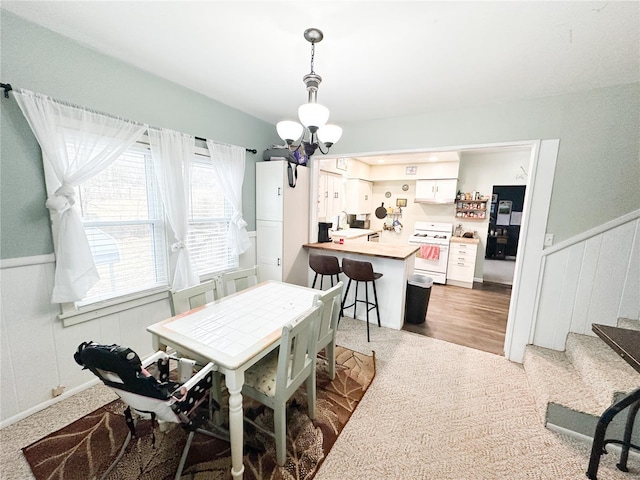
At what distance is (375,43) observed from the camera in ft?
5.52

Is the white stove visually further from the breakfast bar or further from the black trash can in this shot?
the breakfast bar

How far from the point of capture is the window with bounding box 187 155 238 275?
106 inches

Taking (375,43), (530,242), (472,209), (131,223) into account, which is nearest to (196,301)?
(131,223)

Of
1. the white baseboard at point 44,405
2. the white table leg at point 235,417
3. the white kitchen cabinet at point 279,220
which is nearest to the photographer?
the white table leg at point 235,417

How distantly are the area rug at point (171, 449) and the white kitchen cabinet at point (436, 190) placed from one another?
4342 millimetres

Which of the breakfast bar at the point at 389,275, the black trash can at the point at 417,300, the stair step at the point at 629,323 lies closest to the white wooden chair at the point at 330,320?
the breakfast bar at the point at 389,275

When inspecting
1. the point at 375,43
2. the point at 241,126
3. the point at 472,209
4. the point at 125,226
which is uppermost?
the point at 375,43

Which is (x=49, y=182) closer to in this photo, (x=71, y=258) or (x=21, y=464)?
(x=71, y=258)

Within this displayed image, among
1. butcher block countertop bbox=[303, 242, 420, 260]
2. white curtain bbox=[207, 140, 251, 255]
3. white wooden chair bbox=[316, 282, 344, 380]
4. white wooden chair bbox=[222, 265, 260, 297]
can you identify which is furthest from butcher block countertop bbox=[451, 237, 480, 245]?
white wooden chair bbox=[222, 265, 260, 297]

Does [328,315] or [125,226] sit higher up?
[125,226]

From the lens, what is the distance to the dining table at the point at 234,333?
51.2 inches

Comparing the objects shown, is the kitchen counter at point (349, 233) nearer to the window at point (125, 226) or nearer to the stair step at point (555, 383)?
the window at point (125, 226)

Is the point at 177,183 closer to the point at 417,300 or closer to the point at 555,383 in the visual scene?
the point at 417,300

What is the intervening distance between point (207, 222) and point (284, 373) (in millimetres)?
2017
